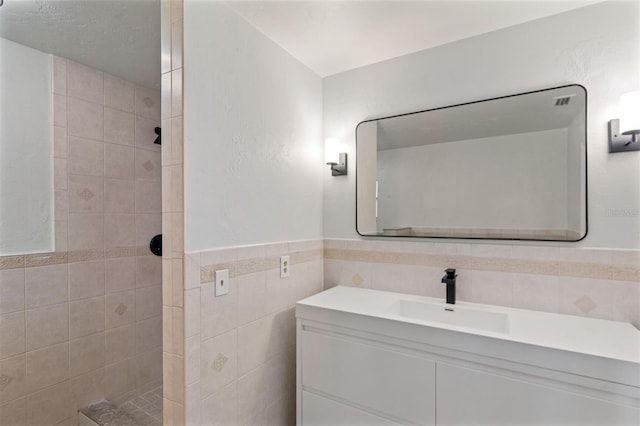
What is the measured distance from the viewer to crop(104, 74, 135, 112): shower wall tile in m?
2.06

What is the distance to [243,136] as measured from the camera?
148 cm

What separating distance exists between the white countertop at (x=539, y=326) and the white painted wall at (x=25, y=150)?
5.07 ft

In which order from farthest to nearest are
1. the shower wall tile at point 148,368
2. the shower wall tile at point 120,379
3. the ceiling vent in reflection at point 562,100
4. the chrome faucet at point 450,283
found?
the shower wall tile at point 148,368 < the shower wall tile at point 120,379 < the chrome faucet at point 450,283 < the ceiling vent in reflection at point 562,100

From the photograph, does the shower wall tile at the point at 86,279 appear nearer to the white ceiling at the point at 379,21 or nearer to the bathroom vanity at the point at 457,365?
the bathroom vanity at the point at 457,365

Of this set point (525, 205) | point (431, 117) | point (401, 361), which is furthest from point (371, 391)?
point (431, 117)

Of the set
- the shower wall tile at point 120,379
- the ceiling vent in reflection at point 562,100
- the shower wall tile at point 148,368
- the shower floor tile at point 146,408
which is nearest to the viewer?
the ceiling vent in reflection at point 562,100

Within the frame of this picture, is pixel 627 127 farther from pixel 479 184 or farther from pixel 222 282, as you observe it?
pixel 222 282

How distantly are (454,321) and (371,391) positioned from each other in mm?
551

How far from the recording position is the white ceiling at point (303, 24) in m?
1.40

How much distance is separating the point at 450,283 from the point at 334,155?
40.1 inches

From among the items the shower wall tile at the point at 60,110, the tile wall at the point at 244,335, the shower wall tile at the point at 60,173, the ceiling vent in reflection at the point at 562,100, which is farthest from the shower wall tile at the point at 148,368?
the ceiling vent in reflection at the point at 562,100

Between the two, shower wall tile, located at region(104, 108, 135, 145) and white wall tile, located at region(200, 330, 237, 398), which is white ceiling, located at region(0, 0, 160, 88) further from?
white wall tile, located at region(200, 330, 237, 398)

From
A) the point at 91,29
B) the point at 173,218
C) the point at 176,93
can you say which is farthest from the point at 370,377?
the point at 91,29

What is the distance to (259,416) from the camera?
1557mm
